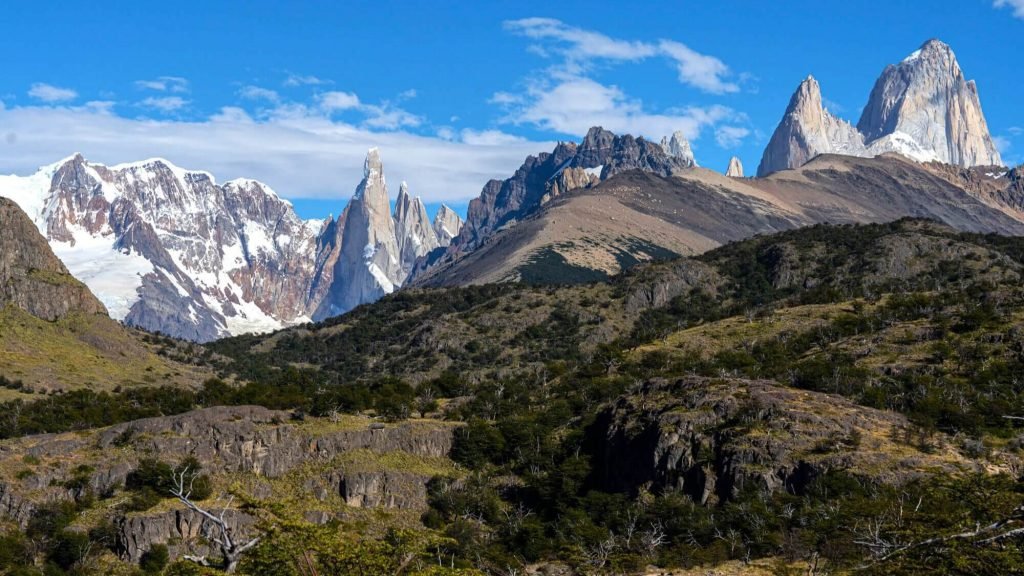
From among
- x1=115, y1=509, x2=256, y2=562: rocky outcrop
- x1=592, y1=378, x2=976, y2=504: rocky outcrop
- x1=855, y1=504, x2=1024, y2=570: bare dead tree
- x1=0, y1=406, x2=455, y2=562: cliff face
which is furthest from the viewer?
x1=0, y1=406, x2=455, y2=562: cliff face

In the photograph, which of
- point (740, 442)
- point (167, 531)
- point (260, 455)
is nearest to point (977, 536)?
point (740, 442)

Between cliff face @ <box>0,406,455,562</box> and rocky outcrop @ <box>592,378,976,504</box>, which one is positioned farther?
cliff face @ <box>0,406,455,562</box>

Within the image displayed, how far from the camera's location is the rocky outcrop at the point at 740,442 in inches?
5472

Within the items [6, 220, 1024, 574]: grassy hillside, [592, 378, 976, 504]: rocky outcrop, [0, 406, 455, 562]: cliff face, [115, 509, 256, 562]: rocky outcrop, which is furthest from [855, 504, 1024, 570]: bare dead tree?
[0, 406, 455, 562]: cliff face

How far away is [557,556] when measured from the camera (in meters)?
131

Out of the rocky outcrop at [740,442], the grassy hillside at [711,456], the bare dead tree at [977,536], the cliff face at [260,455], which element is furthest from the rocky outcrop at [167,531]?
the bare dead tree at [977,536]

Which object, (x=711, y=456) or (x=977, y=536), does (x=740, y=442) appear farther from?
(x=977, y=536)

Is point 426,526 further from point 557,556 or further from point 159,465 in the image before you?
point 159,465

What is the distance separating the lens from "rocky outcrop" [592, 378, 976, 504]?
139 meters

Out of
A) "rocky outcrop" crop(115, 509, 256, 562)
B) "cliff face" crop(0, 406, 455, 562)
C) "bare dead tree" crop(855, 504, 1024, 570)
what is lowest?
"rocky outcrop" crop(115, 509, 256, 562)

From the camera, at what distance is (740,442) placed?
482 feet

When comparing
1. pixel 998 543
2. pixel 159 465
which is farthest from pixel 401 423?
pixel 998 543

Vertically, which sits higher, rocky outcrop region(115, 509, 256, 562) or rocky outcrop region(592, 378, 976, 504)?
rocky outcrop region(592, 378, 976, 504)

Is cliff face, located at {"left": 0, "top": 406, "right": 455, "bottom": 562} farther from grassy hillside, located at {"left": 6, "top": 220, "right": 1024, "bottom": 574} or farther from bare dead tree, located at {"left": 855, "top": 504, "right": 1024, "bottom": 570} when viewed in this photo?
bare dead tree, located at {"left": 855, "top": 504, "right": 1024, "bottom": 570}
